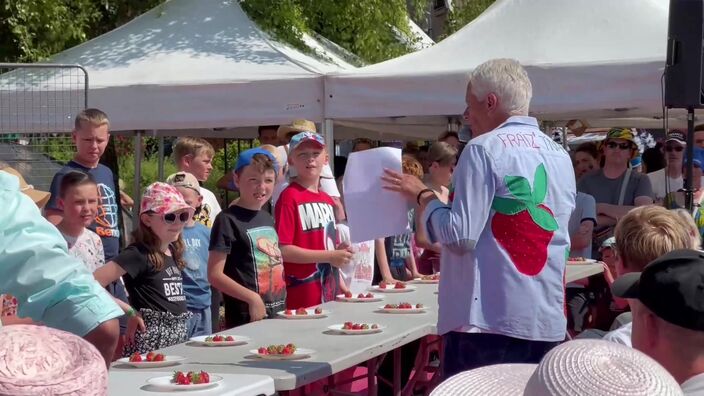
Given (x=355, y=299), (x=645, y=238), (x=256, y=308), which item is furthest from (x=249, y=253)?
(x=645, y=238)

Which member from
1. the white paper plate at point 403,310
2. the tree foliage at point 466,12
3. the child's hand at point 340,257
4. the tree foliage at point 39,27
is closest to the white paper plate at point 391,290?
the child's hand at point 340,257

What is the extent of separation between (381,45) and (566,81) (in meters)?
3.64

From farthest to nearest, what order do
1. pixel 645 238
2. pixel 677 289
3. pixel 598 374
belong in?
pixel 645 238, pixel 677 289, pixel 598 374

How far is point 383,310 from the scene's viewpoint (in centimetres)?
538

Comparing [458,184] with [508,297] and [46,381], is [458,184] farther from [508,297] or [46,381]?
[46,381]

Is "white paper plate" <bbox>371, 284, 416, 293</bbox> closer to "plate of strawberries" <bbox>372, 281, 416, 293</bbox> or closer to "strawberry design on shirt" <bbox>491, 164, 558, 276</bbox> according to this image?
"plate of strawberries" <bbox>372, 281, 416, 293</bbox>

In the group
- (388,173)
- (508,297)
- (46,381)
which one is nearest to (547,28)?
(388,173)

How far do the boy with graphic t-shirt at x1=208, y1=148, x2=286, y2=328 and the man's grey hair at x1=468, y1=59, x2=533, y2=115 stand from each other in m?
1.87

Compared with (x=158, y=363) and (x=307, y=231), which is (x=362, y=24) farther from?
(x=158, y=363)

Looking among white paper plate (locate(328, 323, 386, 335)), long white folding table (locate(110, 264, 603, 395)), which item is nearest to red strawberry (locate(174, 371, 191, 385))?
long white folding table (locate(110, 264, 603, 395))

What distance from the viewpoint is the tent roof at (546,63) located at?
8125 millimetres

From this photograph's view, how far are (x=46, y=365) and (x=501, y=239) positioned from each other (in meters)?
2.58

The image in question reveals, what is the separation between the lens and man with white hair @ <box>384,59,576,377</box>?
380cm

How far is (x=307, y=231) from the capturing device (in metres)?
5.80
